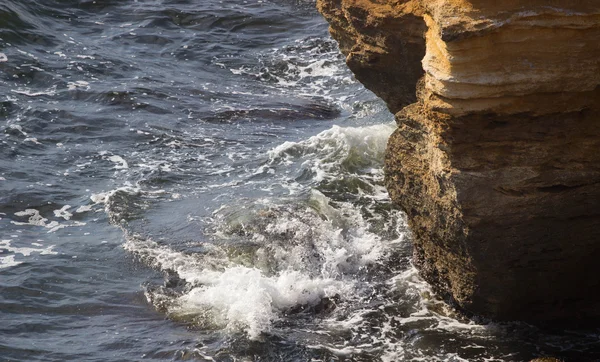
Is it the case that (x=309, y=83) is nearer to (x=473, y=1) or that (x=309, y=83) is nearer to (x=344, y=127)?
(x=344, y=127)

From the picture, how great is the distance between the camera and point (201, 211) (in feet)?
34.1

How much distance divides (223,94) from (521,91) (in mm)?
8752

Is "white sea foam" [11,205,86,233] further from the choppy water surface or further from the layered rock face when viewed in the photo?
the layered rock face

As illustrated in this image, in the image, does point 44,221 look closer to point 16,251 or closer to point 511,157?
point 16,251

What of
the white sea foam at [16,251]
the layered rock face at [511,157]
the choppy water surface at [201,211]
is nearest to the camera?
the layered rock face at [511,157]

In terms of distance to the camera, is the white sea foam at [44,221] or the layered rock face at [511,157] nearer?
the layered rock face at [511,157]

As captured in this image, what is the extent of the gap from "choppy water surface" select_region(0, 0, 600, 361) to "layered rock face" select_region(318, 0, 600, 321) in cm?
46

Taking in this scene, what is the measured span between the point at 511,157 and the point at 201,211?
4.53 m

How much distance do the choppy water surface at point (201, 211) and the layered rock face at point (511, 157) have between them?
1.50ft

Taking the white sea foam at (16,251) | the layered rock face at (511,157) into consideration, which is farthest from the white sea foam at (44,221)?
the layered rock face at (511,157)

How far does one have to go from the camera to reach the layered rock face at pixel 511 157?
248 inches

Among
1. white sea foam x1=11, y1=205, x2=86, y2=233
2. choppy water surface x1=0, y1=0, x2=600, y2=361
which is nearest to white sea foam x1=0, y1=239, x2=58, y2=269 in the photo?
choppy water surface x1=0, y1=0, x2=600, y2=361

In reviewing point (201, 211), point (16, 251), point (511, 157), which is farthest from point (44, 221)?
point (511, 157)

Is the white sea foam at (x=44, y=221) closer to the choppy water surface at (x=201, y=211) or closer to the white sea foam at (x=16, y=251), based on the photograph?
the choppy water surface at (x=201, y=211)
